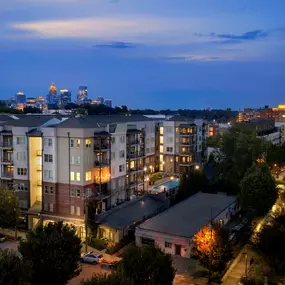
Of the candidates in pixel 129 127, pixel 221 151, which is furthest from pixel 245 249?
pixel 221 151

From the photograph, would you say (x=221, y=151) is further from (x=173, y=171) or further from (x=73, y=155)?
(x=73, y=155)

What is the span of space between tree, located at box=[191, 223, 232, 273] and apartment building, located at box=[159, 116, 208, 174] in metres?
44.3

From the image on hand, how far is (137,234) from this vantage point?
3897 cm

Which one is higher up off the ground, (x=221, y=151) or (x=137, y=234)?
(x=221, y=151)

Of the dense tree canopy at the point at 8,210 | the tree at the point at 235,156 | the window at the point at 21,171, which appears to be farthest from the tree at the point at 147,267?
the tree at the point at 235,156

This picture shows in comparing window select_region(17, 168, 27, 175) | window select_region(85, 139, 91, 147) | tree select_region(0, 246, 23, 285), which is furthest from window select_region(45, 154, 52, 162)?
tree select_region(0, 246, 23, 285)

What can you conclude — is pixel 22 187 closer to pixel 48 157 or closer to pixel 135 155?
pixel 48 157

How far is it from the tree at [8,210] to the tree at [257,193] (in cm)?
2510

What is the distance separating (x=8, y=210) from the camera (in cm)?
4103

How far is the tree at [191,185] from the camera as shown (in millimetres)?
53438

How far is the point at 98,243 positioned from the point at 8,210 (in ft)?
31.3

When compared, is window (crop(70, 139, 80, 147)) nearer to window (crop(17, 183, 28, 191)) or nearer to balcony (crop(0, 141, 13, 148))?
window (crop(17, 183, 28, 191))

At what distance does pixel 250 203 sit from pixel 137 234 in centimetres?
1539

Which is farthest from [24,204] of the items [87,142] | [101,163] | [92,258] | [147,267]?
[147,267]
